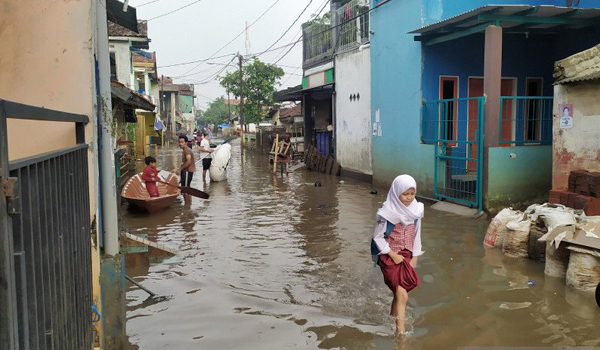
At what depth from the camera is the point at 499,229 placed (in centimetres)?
762

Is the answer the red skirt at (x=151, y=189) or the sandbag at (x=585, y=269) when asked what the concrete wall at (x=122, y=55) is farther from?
the sandbag at (x=585, y=269)

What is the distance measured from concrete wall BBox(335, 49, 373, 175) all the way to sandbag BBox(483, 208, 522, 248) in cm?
847

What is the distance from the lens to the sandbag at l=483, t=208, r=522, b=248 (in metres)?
7.50

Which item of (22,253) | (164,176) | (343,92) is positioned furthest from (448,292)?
(343,92)

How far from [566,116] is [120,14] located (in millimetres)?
7094

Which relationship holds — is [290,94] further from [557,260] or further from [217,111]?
[217,111]

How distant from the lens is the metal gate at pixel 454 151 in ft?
33.0

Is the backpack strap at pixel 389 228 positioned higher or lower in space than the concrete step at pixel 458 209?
higher

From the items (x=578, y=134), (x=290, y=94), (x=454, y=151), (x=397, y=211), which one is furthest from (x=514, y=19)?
(x=290, y=94)

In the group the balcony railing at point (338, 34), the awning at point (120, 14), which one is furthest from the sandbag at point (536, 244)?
the balcony railing at point (338, 34)

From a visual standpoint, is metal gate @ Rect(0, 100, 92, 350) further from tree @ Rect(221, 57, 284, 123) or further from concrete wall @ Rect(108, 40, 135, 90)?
tree @ Rect(221, 57, 284, 123)

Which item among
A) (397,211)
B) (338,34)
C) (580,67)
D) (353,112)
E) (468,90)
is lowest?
(397,211)

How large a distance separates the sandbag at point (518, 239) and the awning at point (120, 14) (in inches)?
226

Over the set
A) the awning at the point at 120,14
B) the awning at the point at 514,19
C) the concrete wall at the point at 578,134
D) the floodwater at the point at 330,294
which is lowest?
the floodwater at the point at 330,294
